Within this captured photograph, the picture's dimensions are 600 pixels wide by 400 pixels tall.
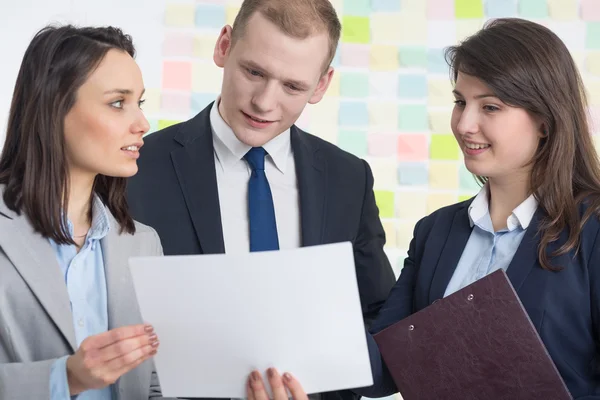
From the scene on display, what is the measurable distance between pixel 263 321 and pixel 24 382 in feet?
1.87

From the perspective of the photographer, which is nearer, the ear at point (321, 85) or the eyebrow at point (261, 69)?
the eyebrow at point (261, 69)

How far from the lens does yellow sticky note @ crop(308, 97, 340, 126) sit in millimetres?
4008

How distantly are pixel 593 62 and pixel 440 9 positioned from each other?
0.77 metres

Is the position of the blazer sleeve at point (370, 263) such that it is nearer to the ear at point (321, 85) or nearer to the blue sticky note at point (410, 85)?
the ear at point (321, 85)

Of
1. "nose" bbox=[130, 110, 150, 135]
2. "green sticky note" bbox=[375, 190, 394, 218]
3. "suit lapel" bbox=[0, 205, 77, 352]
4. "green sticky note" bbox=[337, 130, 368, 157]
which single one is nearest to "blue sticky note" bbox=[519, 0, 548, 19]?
"green sticky note" bbox=[337, 130, 368, 157]

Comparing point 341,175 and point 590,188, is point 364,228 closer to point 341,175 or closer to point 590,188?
point 341,175

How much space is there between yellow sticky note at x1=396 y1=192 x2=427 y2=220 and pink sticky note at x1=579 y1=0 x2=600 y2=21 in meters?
1.14

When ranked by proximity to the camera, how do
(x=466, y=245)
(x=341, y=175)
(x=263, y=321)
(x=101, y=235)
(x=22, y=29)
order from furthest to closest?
(x=22, y=29) < (x=341, y=175) < (x=466, y=245) < (x=101, y=235) < (x=263, y=321)

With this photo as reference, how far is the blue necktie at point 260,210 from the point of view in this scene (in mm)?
2609

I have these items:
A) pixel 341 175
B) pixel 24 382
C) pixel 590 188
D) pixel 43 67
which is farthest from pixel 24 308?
pixel 590 188

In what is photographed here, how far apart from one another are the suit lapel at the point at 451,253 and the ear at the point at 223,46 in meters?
0.90

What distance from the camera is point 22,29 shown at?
3895 millimetres

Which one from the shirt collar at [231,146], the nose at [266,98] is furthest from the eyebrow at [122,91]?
the shirt collar at [231,146]

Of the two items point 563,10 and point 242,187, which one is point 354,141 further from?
point 242,187
